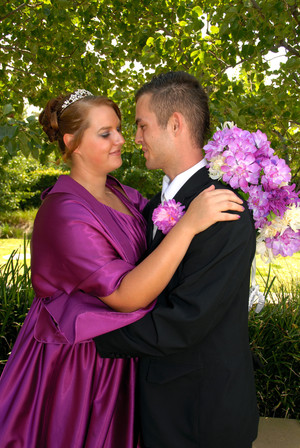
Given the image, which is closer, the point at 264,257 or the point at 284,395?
the point at 264,257

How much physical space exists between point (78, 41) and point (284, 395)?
4143mm

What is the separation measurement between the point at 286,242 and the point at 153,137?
0.80m

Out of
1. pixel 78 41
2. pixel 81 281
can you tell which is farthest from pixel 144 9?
pixel 81 281

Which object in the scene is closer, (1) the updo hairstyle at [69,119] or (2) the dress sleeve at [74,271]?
(2) the dress sleeve at [74,271]

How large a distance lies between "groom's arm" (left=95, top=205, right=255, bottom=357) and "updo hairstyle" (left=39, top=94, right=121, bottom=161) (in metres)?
0.98

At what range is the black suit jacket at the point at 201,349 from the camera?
5.21 ft

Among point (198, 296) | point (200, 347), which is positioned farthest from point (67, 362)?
point (198, 296)

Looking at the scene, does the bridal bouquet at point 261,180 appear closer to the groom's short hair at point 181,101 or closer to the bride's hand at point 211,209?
the bride's hand at point 211,209

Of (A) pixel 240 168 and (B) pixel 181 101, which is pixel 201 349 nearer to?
(A) pixel 240 168

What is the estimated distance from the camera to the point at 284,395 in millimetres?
3145

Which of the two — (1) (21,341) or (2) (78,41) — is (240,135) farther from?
(2) (78,41)

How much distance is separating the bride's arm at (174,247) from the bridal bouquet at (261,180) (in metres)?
0.11

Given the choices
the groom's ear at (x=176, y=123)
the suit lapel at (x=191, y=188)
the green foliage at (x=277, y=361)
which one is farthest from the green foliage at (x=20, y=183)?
the suit lapel at (x=191, y=188)

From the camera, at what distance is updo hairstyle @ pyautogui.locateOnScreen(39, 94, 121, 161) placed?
2.24 meters
